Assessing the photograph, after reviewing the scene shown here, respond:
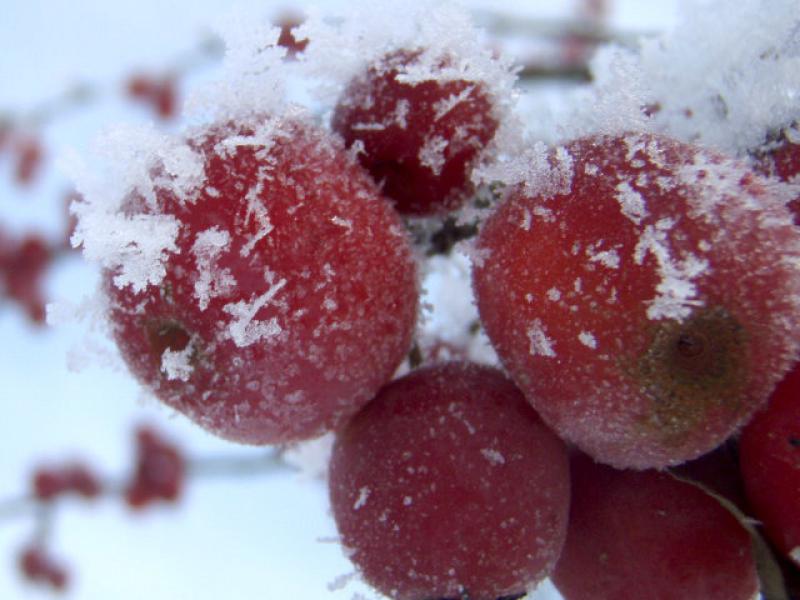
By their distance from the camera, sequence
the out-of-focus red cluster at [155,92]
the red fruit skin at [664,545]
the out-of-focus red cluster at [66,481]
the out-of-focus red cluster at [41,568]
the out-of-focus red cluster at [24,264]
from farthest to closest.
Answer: the out-of-focus red cluster at [155,92] → the out-of-focus red cluster at [41,568] → the out-of-focus red cluster at [66,481] → the out-of-focus red cluster at [24,264] → the red fruit skin at [664,545]

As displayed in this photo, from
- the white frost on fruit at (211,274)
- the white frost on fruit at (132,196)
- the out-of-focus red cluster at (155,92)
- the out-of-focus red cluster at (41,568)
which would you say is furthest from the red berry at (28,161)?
the white frost on fruit at (211,274)

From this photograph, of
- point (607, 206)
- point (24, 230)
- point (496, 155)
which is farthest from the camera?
point (24, 230)

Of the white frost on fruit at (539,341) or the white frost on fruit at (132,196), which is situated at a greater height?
Result: the white frost on fruit at (132,196)

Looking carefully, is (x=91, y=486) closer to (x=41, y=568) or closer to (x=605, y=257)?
(x=41, y=568)

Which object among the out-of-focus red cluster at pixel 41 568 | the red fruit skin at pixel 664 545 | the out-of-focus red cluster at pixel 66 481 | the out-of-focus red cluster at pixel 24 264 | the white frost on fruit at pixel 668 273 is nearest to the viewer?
the white frost on fruit at pixel 668 273

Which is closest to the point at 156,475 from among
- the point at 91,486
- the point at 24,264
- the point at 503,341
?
the point at 91,486

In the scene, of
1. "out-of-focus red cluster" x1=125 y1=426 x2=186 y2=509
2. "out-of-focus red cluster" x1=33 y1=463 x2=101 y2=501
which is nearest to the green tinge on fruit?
"out-of-focus red cluster" x1=125 y1=426 x2=186 y2=509

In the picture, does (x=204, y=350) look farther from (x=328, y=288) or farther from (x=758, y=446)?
(x=758, y=446)

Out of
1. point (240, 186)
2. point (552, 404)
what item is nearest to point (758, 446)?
point (552, 404)

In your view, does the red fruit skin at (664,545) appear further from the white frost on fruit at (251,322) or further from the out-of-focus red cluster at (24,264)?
the out-of-focus red cluster at (24,264)
